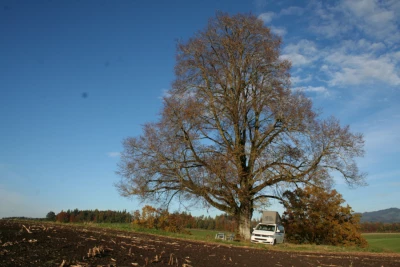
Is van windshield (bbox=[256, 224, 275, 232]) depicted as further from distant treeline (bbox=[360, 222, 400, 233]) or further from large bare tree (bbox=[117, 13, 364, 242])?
distant treeline (bbox=[360, 222, 400, 233])

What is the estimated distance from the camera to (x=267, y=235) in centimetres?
2186

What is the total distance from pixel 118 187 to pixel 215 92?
8840 millimetres

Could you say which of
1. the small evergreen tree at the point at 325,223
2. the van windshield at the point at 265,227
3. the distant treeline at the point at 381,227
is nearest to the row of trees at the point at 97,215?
the van windshield at the point at 265,227

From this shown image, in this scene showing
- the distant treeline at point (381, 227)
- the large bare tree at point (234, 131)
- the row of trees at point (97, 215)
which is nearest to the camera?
the large bare tree at point (234, 131)

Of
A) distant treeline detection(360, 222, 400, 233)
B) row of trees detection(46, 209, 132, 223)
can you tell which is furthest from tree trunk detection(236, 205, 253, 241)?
distant treeline detection(360, 222, 400, 233)

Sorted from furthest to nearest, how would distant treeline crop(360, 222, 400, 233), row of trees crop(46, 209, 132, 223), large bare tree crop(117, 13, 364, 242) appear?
distant treeline crop(360, 222, 400, 233), row of trees crop(46, 209, 132, 223), large bare tree crop(117, 13, 364, 242)

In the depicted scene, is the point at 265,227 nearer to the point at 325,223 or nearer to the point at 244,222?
the point at 244,222

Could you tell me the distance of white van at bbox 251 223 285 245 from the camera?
70.2 ft

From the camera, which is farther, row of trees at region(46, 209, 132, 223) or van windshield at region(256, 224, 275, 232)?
row of trees at region(46, 209, 132, 223)

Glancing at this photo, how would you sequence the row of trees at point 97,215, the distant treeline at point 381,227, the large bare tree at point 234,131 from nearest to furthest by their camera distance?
the large bare tree at point 234,131, the row of trees at point 97,215, the distant treeline at point 381,227

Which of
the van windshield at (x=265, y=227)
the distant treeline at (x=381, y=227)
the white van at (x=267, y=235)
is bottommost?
the white van at (x=267, y=235)

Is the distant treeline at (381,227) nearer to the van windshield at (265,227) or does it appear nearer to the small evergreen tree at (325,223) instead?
the small evergreen tree at (325,223)

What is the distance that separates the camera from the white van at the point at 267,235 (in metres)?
21.4

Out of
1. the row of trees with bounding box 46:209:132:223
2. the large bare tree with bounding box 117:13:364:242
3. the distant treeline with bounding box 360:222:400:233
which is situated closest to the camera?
the large bare tree with bounding box 117:13:364:242
